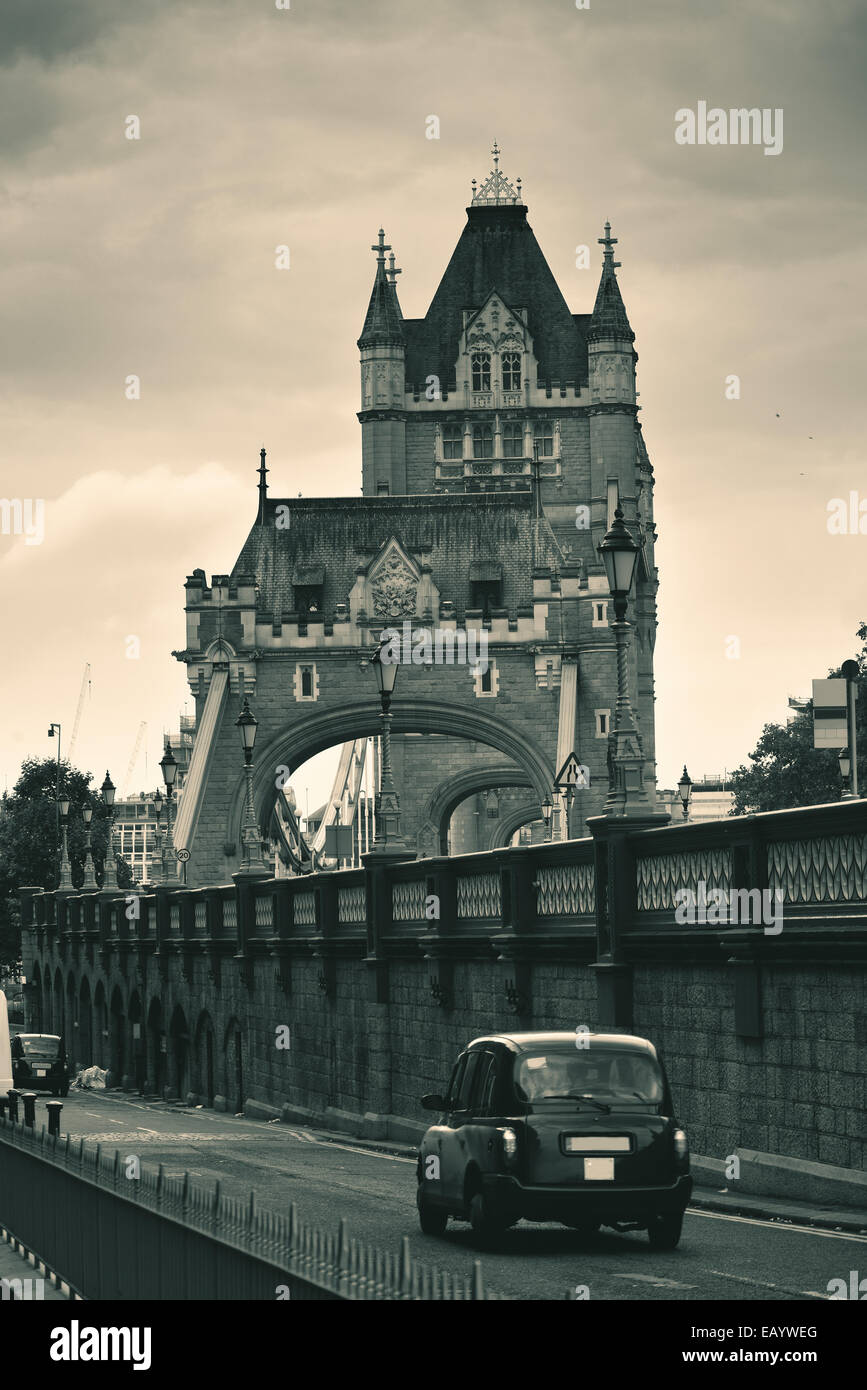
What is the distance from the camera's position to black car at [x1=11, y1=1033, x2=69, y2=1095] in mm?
54344

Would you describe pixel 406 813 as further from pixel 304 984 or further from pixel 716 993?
pixel 716 993

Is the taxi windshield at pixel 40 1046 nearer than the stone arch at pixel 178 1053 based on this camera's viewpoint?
No

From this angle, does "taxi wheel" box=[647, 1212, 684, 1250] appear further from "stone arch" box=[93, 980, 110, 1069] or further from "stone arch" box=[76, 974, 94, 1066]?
"stone arch" box=[76, 974, 94, 1066]

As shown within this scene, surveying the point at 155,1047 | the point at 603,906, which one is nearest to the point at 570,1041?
the point at 603,906

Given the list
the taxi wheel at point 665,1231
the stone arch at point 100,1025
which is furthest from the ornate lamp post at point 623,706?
the stone arch at point 100,1025

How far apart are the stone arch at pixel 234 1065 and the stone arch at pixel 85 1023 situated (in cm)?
2940

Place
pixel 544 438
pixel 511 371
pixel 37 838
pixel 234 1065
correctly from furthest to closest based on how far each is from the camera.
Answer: pixel 37 838 < pixel 511 371 < pixel 544 438 < pixel 234 1065

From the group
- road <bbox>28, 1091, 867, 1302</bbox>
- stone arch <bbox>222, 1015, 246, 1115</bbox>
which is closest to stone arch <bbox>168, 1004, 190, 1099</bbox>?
stone arch <bbox>222, 1015, 246, 1115</bbox>

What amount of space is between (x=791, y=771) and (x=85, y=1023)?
29.9 metres

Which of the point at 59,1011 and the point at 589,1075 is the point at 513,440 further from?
the point at 589,1075

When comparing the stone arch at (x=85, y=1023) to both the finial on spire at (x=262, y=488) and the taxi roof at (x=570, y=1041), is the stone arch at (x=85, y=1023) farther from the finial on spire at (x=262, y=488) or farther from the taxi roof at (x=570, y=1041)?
the taxi roof at (x=570, y=1041)

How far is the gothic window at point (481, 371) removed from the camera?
105750 mm

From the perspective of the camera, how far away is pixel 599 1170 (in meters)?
15.2

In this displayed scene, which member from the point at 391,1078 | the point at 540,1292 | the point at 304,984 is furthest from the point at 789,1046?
the point at 304,984
